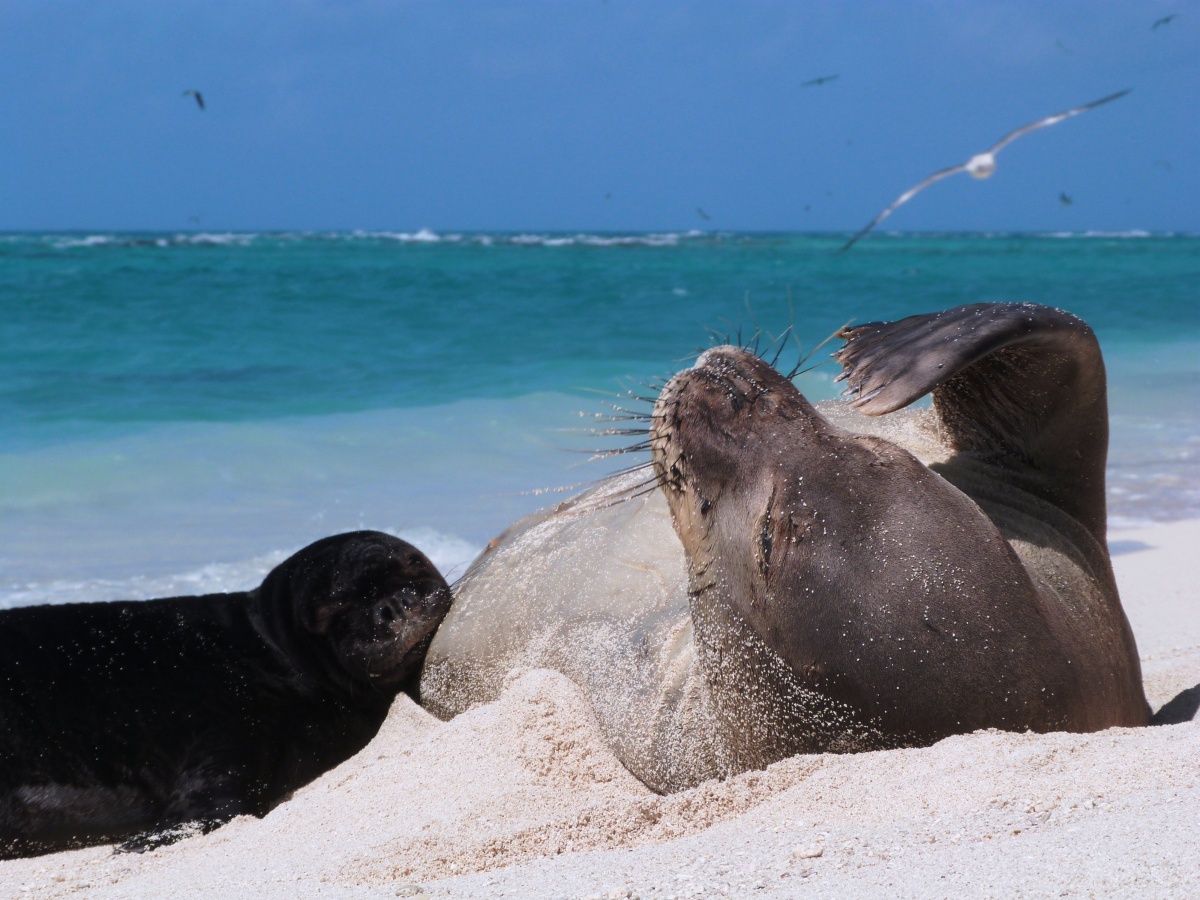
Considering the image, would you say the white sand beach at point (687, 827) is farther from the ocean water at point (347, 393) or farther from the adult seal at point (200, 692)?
the ocean water at point (347, 393)

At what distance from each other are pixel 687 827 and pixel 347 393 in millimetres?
9605

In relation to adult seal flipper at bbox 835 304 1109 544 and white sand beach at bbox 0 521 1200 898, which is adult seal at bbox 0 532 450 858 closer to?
white sand beach at bbox 0 521 1200 898

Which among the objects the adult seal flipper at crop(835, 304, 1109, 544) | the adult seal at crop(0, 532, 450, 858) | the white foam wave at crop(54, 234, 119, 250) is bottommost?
the adult seal at crop(0, 532, 450, 858)

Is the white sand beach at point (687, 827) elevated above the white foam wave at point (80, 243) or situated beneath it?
situated beneath

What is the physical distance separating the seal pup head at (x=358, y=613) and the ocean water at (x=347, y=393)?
849 millimetres

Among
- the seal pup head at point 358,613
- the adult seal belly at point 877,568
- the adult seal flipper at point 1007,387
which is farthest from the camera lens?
the seal pup head at point 358,613

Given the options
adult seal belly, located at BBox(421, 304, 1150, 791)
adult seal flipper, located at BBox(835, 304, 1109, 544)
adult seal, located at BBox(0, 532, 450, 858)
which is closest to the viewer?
adult seal belly, located at BBox(421, 304, 1150, 791)

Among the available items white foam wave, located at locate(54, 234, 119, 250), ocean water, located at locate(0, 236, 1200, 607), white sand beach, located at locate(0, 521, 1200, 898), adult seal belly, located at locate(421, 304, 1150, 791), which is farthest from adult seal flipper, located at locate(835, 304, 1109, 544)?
white foam wave, located at locate(54, 234, 119, 250)

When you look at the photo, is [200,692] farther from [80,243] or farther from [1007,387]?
[80,243]

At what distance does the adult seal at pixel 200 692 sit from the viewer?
3.37m

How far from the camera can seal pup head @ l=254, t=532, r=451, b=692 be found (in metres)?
3.82

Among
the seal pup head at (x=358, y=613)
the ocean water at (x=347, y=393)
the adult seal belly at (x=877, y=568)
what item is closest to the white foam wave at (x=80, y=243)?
the ocean water at (x=347, y=393)

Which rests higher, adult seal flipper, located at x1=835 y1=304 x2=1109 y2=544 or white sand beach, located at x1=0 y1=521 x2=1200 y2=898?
adult seal flipper, located at x1=835 y1=304 x2=1109 y2=544

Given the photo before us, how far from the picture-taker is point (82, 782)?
339 cm
